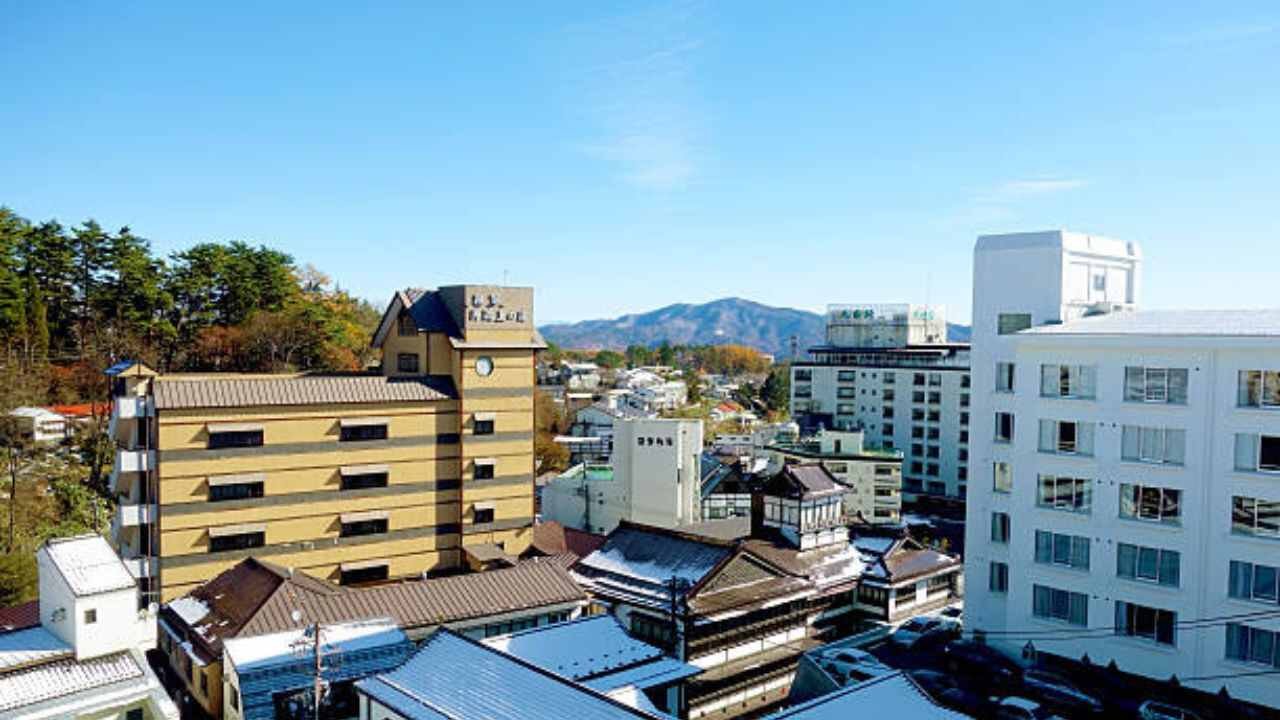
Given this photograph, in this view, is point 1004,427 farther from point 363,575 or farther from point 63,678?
point 63,678

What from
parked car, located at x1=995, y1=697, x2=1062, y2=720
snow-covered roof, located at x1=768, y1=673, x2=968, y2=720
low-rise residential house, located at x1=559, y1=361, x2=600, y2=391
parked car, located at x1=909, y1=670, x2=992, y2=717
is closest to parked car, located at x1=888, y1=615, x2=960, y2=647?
parked car, located at x1=909, y1=670, x2=992, y2=717

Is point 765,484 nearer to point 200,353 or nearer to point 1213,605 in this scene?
point 1213,605

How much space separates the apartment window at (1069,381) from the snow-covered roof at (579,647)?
18.3 meters

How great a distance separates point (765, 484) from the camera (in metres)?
37.2

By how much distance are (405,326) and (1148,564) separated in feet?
110

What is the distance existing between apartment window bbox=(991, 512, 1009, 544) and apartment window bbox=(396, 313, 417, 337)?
28.1m

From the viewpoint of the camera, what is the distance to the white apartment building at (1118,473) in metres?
26.5

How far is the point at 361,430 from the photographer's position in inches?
1430

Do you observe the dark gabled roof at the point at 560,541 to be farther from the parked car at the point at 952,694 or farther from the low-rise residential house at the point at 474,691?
the low-rise residential house at the point at 474,691

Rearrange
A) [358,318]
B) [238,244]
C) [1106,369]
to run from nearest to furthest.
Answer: [1106,369], [238,244], [358,318]

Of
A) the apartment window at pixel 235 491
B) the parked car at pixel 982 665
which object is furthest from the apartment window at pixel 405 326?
the parked car at pixel 982 665

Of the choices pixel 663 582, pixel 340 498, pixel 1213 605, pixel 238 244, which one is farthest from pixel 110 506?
pixel 1213 605

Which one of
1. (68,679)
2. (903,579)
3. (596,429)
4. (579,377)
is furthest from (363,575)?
(579,377)

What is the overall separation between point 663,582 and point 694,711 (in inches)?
188
